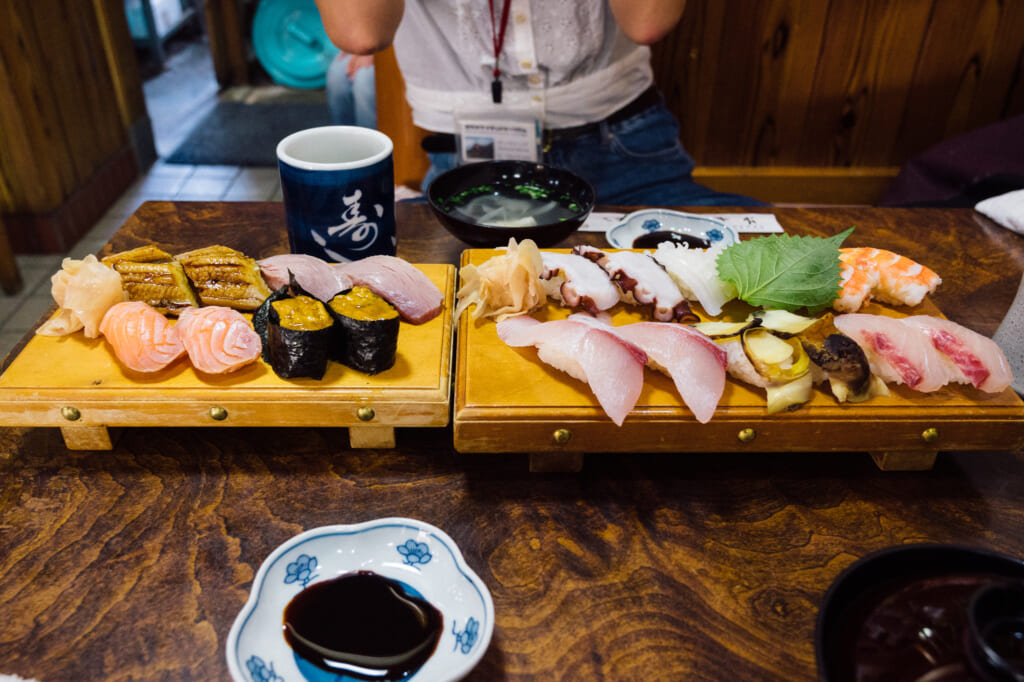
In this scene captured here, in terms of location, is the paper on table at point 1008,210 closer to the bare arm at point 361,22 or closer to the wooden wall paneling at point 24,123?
the bare arm at point 361,22

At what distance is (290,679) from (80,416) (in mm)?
581

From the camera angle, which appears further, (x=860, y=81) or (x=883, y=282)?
(x=860, y=81)

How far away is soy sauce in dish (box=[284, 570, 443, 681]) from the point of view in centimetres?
86

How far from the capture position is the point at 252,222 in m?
1.89

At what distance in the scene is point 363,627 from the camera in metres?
0.90

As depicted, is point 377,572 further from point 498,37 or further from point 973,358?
point 498,37

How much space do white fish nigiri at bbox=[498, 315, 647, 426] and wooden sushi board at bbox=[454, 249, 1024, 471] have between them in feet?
0.10

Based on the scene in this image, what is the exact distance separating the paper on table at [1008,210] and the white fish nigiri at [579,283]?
1.30 m

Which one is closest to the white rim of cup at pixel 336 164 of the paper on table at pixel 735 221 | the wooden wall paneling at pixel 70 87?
the paper on table at pixel 735 221

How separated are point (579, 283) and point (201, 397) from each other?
67 centimetres

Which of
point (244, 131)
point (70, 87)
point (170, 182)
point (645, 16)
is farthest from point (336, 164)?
point (244, 131)

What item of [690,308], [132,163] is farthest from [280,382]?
[132,163]

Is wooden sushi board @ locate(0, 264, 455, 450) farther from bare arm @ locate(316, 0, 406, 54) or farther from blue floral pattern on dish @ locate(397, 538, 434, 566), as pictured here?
bare arm @ locate(316, 0, 406, 54)

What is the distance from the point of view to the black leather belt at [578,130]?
2357 mm
